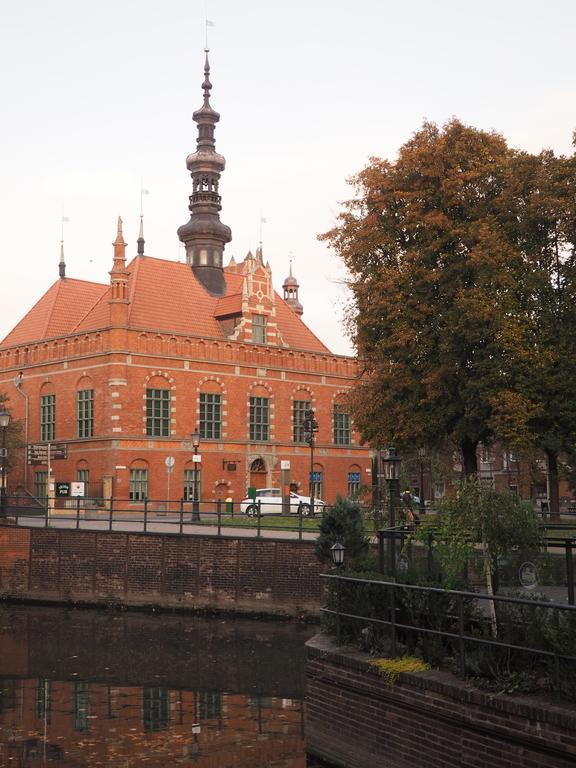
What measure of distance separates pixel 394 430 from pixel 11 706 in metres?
20.7

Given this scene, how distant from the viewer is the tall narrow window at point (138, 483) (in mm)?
48438

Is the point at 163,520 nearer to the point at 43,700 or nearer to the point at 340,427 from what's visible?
the point at 43,700

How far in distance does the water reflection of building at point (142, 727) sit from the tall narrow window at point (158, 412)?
32646 mm

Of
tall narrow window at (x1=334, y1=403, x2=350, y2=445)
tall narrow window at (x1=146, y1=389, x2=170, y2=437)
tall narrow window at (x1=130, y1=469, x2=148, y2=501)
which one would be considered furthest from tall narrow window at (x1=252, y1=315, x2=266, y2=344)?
tall narrow window at (x1=130, y1=469, x2=148, y2=501)

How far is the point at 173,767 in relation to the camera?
12125 mm

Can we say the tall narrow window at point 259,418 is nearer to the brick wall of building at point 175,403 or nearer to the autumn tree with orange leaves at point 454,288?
the brick wall of building at point 175,403

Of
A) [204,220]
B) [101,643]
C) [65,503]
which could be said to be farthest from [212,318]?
[101,643]

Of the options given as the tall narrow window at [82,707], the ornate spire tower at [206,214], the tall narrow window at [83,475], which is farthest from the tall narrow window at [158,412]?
the tall narrow window at [82,707]

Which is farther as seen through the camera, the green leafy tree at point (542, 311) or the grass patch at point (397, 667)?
the green leafy tree at point (542, 311)

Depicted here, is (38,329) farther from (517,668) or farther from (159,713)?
(517,668)

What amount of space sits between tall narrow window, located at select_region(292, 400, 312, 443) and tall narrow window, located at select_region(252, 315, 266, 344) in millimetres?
4755

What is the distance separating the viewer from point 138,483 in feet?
160

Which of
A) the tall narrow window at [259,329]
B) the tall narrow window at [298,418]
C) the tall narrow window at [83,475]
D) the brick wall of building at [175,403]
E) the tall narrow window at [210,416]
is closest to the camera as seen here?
the brick wall of building at [175,403]

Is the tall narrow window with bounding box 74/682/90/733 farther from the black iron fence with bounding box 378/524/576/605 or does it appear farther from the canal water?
the black iron fence with bounding box 378/524/576/605
